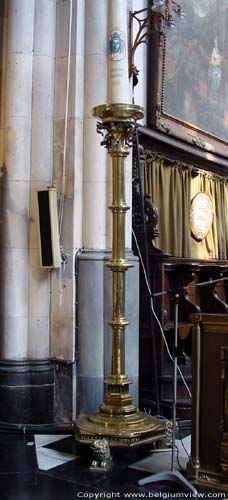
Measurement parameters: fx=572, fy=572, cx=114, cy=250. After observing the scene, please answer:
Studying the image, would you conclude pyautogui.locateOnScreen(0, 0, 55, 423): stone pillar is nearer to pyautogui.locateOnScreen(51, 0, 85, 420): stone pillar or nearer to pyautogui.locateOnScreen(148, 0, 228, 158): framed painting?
pyautogui.locateOnScreen(51, 0, 85, 420): stone pillar

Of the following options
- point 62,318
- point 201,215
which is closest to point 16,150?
point 62,318

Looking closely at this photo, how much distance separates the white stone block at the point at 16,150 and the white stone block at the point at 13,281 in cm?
55

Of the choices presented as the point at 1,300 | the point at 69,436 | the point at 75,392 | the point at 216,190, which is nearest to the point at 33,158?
the point at 1,300

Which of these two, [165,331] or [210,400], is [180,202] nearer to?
[165,331]

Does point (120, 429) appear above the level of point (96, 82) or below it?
below

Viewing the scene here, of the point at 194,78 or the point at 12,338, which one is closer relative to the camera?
the point at 12,338

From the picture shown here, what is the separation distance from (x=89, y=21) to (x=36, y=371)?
8.31ft

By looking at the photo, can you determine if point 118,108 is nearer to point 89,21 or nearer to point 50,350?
point 89,21

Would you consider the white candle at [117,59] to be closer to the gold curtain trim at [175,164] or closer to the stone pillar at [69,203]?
the stone pillar at [69,203]

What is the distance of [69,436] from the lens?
3.78 metres

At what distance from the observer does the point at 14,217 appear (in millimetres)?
4059

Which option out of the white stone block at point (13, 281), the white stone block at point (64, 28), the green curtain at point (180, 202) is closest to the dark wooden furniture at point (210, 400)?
the white stone block at point (13, 281)

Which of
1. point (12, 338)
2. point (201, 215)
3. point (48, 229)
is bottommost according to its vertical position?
point (12, 338)

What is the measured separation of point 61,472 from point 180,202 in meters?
3.86
